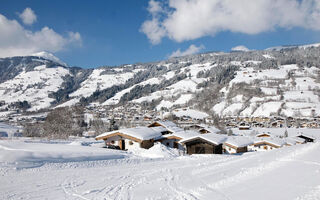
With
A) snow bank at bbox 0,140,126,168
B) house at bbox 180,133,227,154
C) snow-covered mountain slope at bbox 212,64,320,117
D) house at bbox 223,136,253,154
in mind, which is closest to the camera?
snow bank at bbox 0,140,126,168

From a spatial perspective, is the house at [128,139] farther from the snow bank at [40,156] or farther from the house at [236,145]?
the house at [236,145]

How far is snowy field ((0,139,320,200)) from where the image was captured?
903 cm

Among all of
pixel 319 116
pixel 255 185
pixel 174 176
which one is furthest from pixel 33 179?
pixel 319 116

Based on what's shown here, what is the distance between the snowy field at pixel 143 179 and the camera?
9031 mm

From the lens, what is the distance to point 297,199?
8258 mm

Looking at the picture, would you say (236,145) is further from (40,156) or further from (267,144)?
(40,156)

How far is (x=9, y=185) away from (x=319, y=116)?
5569 inches

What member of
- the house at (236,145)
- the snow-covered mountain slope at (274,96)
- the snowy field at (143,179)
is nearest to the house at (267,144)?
the house at (236,145)

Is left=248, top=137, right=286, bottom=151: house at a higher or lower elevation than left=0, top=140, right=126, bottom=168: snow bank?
lower

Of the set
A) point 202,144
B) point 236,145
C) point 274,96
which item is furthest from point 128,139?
point 274,96

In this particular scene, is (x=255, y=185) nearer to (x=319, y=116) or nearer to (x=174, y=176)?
(x=174, y=176)

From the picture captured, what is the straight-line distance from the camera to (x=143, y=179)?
37.9ft

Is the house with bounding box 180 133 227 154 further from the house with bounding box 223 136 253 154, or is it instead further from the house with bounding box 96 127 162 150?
the house with bounding box 223 136 253 154

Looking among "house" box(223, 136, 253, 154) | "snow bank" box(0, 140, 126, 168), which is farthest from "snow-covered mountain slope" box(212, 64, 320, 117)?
"snow bank" box(0, 140, 126, 168)
